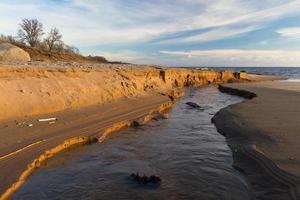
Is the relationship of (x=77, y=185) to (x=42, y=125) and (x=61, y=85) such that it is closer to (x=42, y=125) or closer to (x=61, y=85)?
(x=42, y=125)

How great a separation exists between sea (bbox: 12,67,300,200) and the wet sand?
298 millimetres

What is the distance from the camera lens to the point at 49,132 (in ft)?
35.1

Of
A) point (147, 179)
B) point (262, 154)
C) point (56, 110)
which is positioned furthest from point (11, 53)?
point (262, 154)

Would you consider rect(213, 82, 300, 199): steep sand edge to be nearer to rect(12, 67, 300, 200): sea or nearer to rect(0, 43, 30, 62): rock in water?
rect(12, 67, 300, 200): sea

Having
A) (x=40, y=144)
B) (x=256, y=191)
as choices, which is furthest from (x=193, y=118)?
(x=256, y=191)

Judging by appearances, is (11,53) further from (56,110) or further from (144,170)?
(144,170)

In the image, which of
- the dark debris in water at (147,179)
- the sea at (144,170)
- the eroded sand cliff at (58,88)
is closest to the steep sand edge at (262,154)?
the sea at (144,170)

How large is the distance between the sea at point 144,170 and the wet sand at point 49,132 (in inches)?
11.7

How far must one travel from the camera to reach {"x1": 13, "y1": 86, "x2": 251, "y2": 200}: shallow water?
697 cm

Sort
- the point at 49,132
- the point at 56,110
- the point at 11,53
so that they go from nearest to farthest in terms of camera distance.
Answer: the point at 49,132 < the point at 56,110 < the point at 11,53

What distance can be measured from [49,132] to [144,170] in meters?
3.86

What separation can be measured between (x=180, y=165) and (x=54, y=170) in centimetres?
310

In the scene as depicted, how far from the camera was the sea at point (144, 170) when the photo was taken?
6953mm

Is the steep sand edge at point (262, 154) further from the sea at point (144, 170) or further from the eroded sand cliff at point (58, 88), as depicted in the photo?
the eroded sand cliff at point (58, 88)
